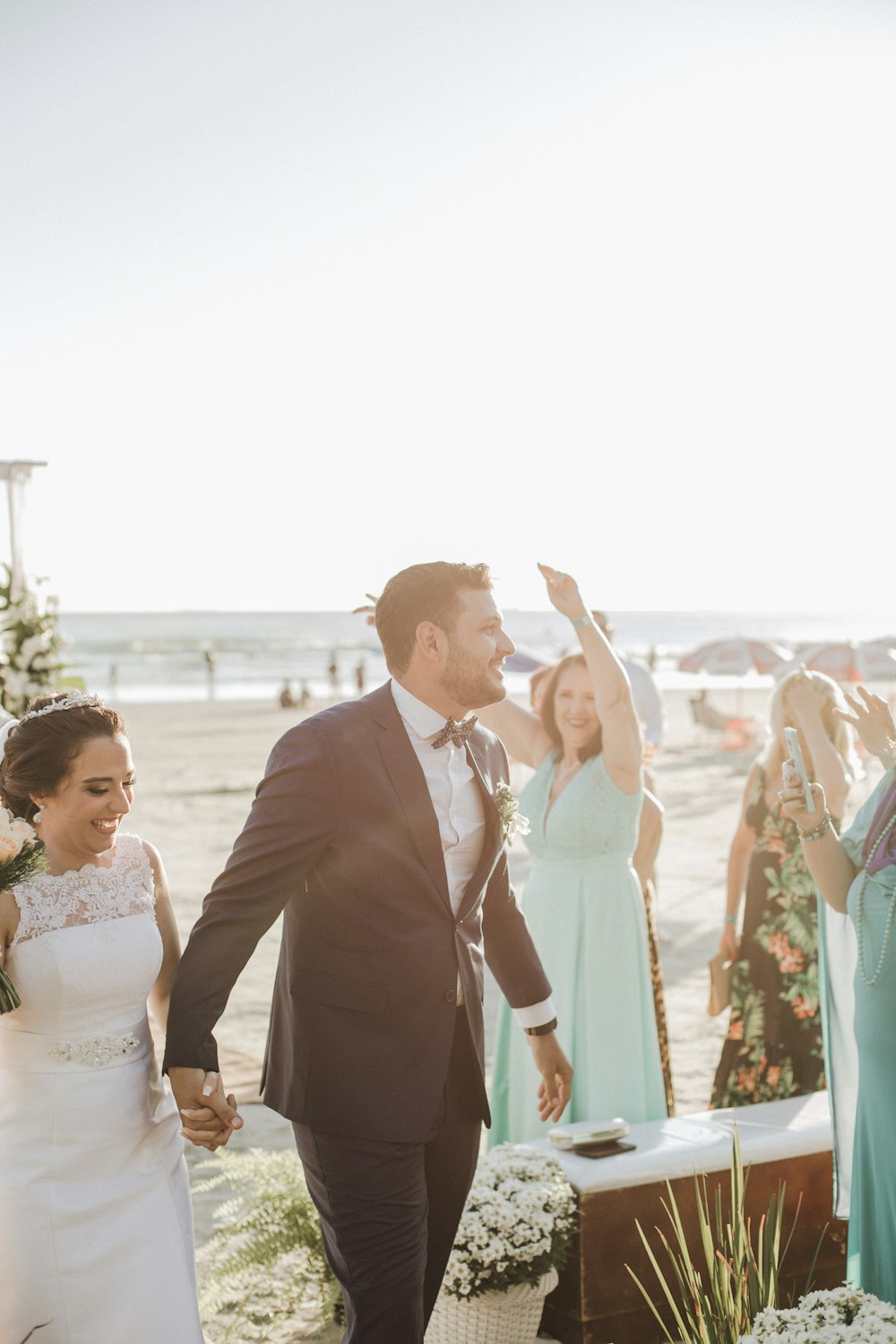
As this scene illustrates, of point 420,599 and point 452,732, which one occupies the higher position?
point 420,599

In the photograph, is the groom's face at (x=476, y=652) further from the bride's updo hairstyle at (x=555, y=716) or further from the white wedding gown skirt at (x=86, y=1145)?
the bride's updo hairstyle at (x=555, y=716)

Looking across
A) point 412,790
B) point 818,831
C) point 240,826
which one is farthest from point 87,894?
point 240,826

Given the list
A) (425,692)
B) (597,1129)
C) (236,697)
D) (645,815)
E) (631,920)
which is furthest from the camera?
(236,697)

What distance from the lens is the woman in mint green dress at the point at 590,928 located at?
4.82m

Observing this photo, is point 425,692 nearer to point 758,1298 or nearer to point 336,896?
point 336,896

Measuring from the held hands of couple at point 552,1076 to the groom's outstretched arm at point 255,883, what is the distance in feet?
3.23

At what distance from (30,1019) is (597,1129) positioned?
1.99 metres

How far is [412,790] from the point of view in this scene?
120 inches

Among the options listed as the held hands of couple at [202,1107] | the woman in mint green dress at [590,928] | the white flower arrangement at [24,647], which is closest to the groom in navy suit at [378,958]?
the held hands of couple at [202,1107]

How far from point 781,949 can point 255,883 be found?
3.35 metres

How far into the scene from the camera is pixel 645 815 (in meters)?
6.54

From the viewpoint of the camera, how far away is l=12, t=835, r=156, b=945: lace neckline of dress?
122 inches

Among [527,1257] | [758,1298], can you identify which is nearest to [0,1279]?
[527,1257]

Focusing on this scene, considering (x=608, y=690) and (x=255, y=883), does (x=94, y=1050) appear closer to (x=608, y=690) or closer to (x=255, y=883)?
(x=255, y=883)
